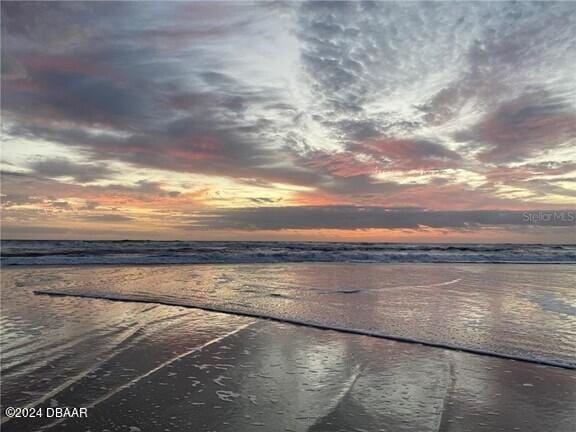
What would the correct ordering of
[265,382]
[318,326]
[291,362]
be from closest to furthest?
[265,382] < [291,362] < [318,326]

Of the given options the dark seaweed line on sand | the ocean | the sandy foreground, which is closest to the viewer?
the sandy foreground

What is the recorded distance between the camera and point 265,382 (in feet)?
16.7

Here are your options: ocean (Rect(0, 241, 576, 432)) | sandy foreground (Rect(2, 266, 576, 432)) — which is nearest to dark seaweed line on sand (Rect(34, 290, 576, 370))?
ocean (Rect(0, 241, 576, 432))

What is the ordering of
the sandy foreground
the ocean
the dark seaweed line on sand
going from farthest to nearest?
1. the dark seaweed line on sand
2. the ocean
3. the sandy foreground

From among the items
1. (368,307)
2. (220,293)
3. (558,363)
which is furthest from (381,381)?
(220,293)

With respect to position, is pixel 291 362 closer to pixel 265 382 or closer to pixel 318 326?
pixel 265 382

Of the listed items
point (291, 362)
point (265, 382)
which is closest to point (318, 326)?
point (291, 362)

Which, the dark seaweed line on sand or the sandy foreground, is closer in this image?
the sandy foreground

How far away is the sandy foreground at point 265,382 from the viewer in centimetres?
407

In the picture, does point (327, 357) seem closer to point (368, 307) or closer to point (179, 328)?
point (179, 328)

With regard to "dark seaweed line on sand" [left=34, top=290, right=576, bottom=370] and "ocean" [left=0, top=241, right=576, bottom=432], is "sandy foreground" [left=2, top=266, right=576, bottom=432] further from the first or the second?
"dark seaweed line on sand" [left=34, top=290, right=576, bottom=370]

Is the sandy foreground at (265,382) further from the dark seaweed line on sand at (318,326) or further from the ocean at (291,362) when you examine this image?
the dark seaweed line on sand at (318,326)

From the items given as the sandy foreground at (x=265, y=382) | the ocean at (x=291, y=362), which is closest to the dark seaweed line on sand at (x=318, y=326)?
the ocean at (x=291, y=362)

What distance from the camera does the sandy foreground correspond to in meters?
4.07
